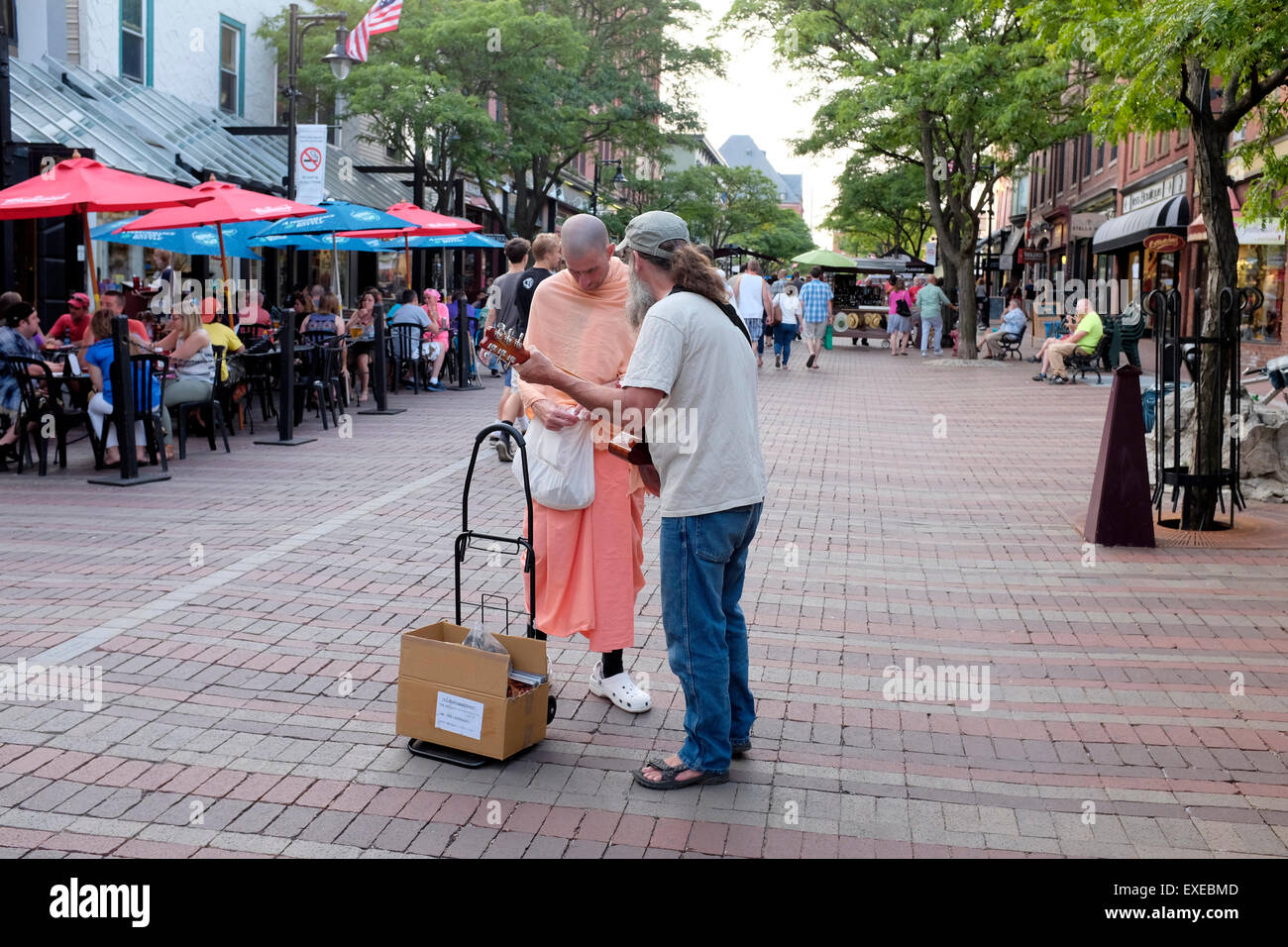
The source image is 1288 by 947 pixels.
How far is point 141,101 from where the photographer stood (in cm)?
1973

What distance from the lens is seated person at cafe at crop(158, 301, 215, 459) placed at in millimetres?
10586

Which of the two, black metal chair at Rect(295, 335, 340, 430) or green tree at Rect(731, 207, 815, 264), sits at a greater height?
green tree at Rect(731, 207, 815, 264)

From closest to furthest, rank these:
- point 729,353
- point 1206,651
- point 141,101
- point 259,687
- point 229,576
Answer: point 729,353 → point 259,687 → point 1206,651 → point 229,576 → point 141,101

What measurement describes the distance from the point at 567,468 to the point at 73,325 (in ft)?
32.3

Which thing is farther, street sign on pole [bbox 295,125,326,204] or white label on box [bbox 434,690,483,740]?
street sign on pole [bbox 295,125,326,204]

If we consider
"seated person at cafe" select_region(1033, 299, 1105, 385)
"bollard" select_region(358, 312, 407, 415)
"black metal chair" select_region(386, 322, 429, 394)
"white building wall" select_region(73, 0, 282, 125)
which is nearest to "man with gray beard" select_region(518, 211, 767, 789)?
"bollard" select_region(358, 312, 407, 415)

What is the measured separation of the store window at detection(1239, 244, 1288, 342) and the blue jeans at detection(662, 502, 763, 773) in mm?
21919

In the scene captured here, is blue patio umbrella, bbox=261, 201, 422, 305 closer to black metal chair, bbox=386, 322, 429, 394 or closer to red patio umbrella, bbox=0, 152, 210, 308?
black metal chair, bbox=386, 322, 429, 394

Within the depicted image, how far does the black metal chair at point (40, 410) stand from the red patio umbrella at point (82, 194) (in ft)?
5.41

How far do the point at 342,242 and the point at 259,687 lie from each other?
16766 mm

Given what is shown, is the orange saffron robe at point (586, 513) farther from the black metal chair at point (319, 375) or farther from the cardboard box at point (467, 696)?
the black metal chair at point (319, 375)
